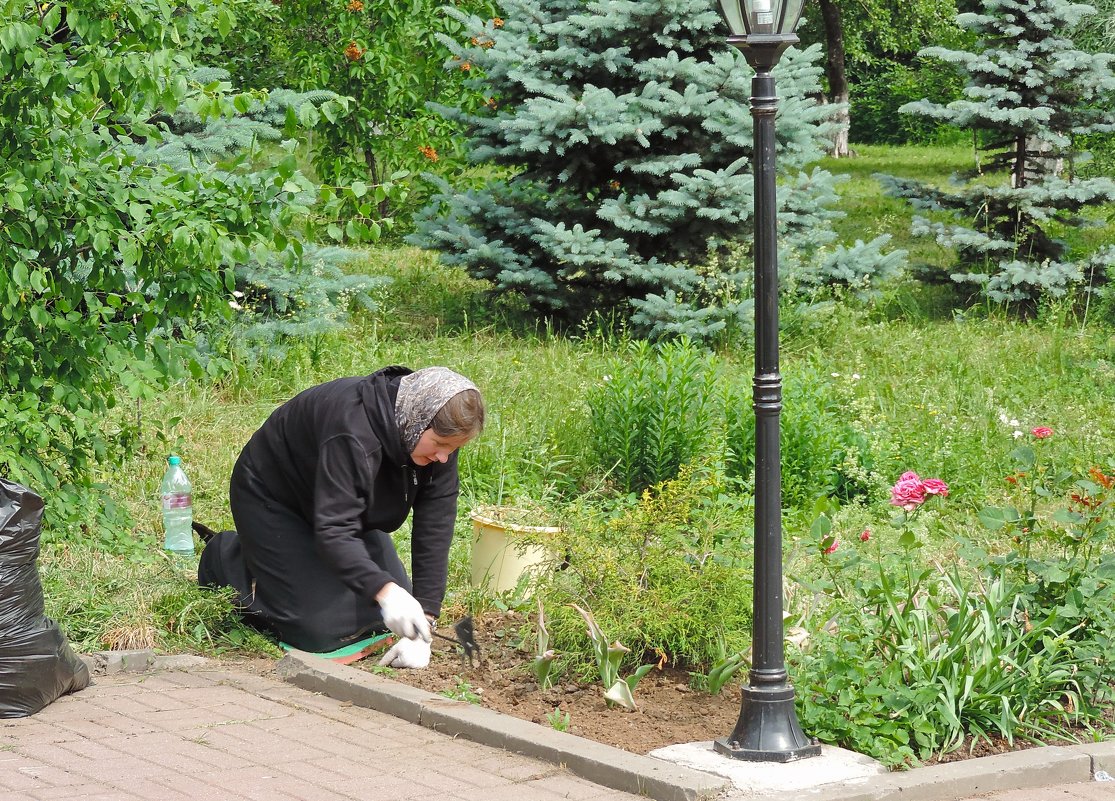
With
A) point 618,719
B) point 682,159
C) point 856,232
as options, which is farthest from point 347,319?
point 856,232

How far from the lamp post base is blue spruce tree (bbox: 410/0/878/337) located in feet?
19.3

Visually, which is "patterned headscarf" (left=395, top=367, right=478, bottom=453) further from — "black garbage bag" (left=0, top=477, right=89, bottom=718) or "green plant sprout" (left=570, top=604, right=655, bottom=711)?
"black garbage bag" (left=0, top=477, right=89, bottom=718)

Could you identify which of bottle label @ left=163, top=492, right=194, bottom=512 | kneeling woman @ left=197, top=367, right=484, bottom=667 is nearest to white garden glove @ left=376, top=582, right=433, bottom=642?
kneeling woman @ left=197, top=367, right=484, bottom=667

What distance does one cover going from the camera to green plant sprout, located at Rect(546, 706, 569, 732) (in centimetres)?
440

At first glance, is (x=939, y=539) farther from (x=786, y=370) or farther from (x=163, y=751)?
(x=163, y=751)

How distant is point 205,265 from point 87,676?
1674 millimetres

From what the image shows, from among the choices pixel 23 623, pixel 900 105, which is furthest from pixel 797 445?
pixel 900 105

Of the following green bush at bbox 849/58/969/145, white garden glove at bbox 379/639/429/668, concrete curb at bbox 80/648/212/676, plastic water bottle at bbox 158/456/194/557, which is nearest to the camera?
white garden glove at bbox 379/639/429/668

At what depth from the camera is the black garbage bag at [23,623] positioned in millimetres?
4504

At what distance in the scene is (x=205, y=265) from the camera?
17.7 ft

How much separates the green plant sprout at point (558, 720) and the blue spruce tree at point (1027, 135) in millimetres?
8035

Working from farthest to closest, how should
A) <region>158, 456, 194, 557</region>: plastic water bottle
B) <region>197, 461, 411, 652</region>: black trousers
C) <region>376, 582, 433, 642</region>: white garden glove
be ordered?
1. <region>158, 456, 194, 557</region>: plastic water bottle
2. <region>197, 461, 411, 652</region>: black trousers
3. <region>376, 582, 433, 642</region>: white garden glove

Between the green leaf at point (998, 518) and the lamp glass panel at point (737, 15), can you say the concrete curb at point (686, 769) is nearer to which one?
the green leaf at point (998, 518)

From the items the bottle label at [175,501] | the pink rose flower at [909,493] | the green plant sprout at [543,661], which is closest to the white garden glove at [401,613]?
the green plant sprout at [543,661]
